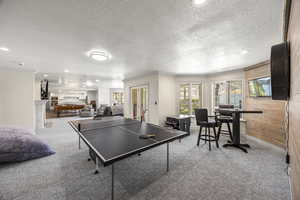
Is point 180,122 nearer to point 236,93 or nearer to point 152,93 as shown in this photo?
point 152,93

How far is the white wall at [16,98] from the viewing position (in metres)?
4.11

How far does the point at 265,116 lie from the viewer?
3.59m

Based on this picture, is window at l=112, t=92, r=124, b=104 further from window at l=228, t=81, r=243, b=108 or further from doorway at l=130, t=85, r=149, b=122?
window at l=228, t=81, r=243, b=108

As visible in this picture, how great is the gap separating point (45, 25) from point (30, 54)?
5.91 ft

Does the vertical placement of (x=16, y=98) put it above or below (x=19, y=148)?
above

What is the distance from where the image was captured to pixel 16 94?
425cm

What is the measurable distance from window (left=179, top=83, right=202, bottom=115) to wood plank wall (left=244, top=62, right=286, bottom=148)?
5.79 ft

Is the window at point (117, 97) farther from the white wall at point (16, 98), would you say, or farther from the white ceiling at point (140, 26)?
the white ceiling at point (140, 26)

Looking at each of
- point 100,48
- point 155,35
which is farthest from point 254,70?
point 100,48

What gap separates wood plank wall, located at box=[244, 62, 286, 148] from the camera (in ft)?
10.4

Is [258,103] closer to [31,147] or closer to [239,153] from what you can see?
[239,153]

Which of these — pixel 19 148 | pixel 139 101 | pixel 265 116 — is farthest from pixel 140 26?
pixel 139 101

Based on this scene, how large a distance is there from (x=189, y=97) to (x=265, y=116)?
262cm

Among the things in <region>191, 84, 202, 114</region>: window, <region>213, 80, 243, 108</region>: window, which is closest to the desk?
<region>191, 84, 202, 114</region>: window
